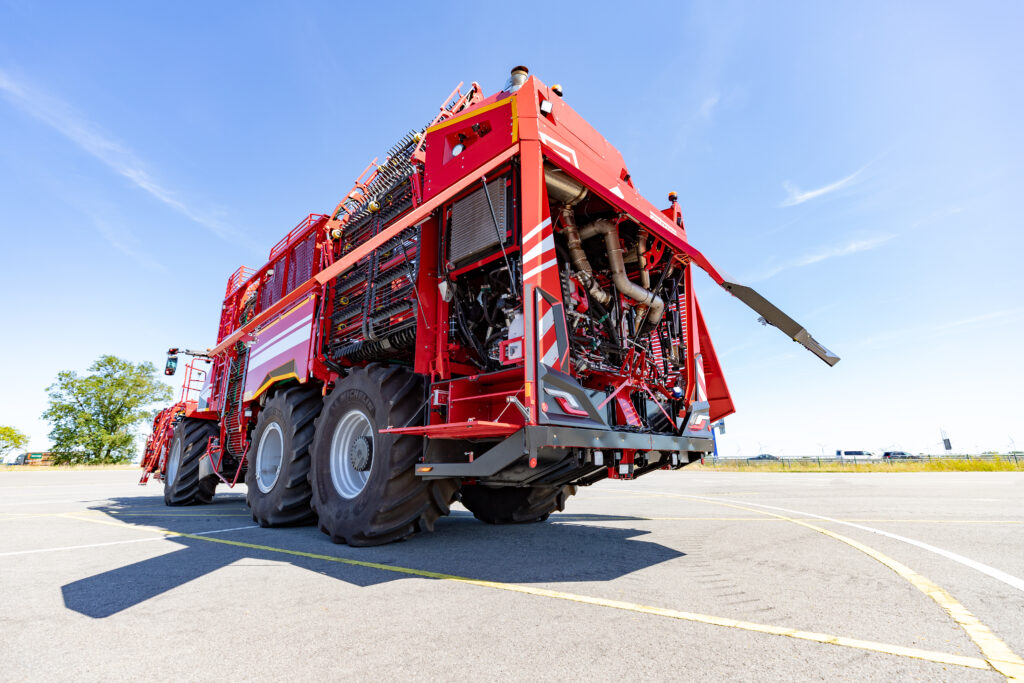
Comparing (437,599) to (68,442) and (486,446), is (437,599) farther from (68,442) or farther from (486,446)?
(68,442)

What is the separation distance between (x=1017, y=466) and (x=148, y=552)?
101 ft

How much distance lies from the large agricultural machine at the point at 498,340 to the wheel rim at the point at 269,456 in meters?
0.05

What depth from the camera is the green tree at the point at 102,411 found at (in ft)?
133

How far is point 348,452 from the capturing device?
509 centimetres

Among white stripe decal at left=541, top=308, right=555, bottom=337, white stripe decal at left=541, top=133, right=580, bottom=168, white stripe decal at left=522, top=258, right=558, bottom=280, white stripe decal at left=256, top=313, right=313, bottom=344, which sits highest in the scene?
white stripe decal at left=541, top=133, right=580, bottom=168

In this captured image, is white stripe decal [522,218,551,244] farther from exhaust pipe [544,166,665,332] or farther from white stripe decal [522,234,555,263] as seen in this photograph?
exhaust pipe [544,166,665,332]

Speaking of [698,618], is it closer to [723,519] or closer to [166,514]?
[723,519]

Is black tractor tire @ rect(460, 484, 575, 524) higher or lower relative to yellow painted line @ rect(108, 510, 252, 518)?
higher

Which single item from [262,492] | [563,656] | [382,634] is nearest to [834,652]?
[563,656]

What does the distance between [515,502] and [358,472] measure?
1932mm

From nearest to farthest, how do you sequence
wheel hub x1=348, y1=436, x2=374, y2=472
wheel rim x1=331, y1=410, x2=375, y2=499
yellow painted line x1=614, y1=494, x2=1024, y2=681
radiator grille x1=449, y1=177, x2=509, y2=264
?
yellow painted line x1=614, y1=494, x2=1024, y2=681 → radiator grille x1=449, y1=177, x2=509, y2=264 → wheel hub x1=348, y1=436, x2=374, y2=472 → wheel rim x1=331, y1=410, x2=375, y2=499

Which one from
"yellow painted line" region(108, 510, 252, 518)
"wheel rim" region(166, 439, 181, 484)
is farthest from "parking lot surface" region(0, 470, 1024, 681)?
"wheel rim" region(166, 439, 181, 484)

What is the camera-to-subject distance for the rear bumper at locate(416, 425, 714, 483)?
3023mm

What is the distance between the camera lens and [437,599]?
2.72 meters
